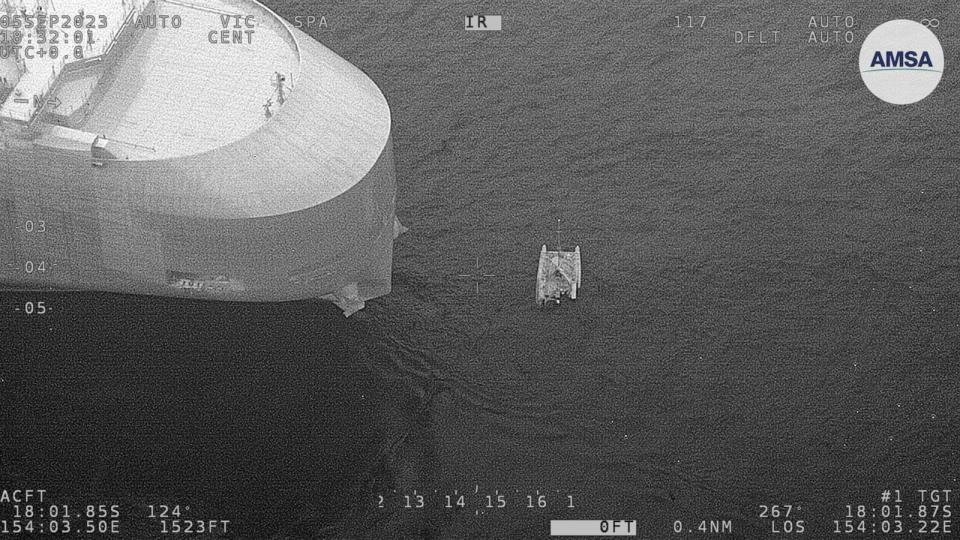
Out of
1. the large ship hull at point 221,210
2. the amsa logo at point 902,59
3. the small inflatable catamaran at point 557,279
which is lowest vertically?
the small inflatable catamaran at point 557,279

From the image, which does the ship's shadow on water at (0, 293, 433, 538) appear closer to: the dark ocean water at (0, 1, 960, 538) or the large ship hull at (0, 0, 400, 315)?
the dark ocean water at (0, 1, 960, 538)

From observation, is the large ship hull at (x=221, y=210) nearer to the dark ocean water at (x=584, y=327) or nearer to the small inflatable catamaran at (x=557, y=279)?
the dark ocean water at (x=584, y=327)

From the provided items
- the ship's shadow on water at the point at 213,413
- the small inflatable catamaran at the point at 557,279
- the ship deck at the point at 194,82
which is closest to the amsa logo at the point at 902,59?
the small inflatable catamaran at the point at 557,279

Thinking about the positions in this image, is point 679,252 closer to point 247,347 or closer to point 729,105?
point 729,105

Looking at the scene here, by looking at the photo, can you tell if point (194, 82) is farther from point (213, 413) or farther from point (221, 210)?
point (213, 413)

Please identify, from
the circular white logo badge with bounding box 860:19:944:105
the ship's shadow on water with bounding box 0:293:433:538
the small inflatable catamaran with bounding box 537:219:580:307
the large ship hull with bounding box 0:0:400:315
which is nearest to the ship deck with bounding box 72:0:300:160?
the large ship hull with bounding box 0:0:400:315
